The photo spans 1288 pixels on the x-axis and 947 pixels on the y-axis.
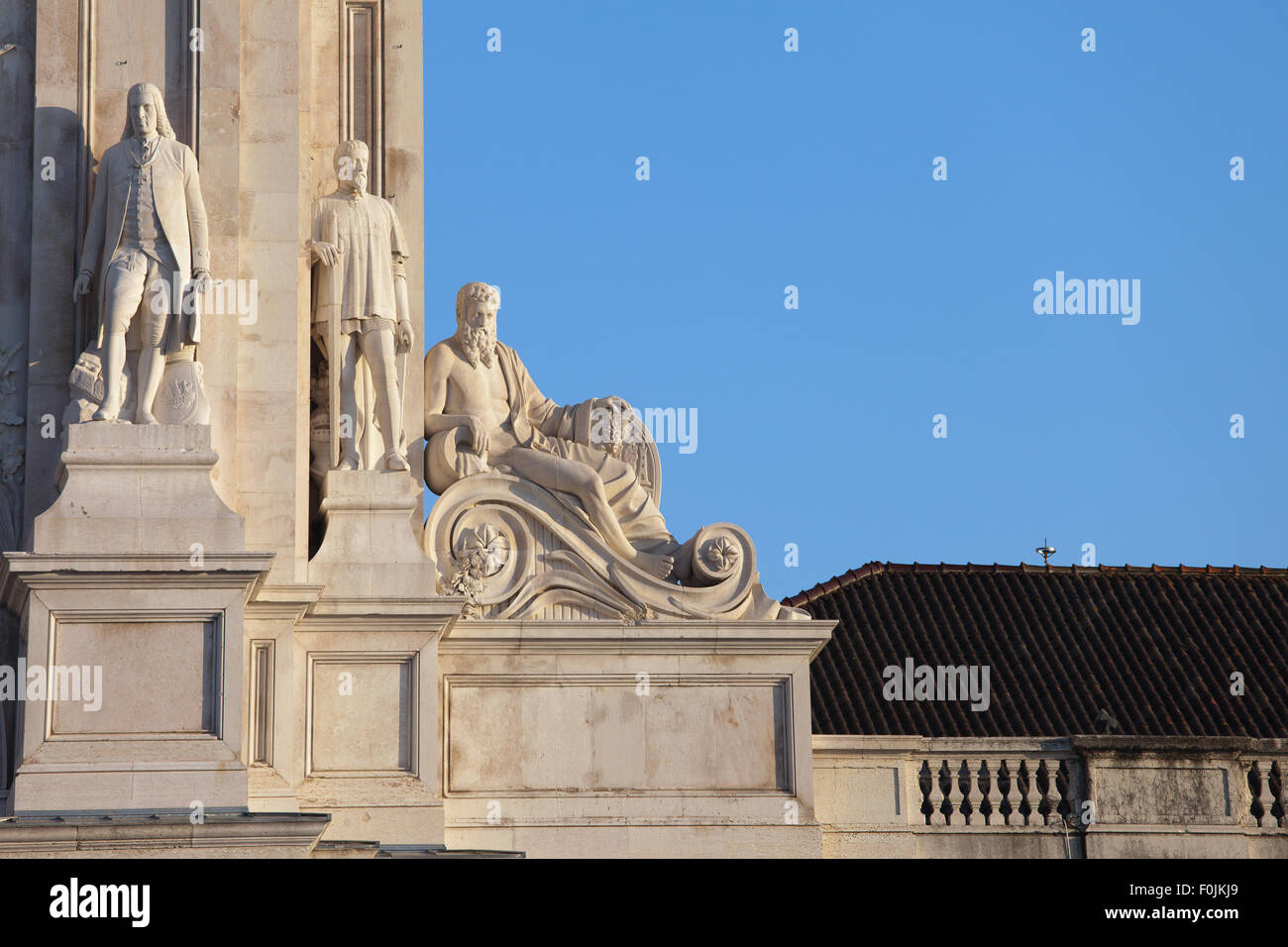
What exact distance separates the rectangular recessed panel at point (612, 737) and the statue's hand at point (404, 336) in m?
3.21

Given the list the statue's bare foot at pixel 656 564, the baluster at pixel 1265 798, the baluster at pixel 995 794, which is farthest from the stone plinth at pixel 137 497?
the baluster at pixel 1265 798

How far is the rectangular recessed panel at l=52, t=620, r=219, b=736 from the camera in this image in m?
15.8

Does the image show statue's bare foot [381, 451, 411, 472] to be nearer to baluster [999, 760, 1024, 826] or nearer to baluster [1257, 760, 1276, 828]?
baluster [999, 760, 1024, 826]

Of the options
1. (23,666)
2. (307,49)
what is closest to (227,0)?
(307,49)

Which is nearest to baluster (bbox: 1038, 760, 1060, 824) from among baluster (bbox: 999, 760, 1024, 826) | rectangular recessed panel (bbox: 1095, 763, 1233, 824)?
baluster (bbox: 999, 760, 1024, 826)

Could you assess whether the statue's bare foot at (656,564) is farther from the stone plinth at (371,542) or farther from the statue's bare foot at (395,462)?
the statue's bare foot at (395,462)

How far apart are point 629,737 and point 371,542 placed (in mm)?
2878

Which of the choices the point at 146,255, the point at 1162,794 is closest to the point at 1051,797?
the point at 1162,794

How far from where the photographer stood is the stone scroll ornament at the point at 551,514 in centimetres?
1883

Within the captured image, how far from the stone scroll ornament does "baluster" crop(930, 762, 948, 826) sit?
2.04 meters

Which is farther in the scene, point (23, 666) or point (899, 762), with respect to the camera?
point (899, 762)
